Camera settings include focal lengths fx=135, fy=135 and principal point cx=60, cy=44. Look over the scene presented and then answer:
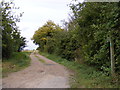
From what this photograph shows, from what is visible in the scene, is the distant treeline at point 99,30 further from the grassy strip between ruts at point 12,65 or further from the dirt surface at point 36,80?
the grassy strip between ruts at point 12,65

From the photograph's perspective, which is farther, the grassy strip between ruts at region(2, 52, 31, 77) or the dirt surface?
the grassy strip between ruts at region(2, 52, 31, 77)

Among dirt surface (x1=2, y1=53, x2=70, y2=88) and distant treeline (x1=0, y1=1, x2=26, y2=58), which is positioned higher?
distant treeline (x1=0, y1=1, x2=26, y2=58)

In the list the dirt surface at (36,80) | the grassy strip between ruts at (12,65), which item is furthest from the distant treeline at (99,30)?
the grassy strip between ruts at (12,65)

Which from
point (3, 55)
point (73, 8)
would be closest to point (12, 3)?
point (3, 55)

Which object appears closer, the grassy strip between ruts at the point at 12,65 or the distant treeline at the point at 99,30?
the distant treeline at the point at 99,30

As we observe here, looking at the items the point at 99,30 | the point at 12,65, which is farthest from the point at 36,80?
the point at 12,65

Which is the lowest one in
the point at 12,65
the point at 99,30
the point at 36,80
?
the point at 36,80

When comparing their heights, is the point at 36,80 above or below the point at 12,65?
below

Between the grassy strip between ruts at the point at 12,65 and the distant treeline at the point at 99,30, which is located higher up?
the distant treeline at the point at 99,30

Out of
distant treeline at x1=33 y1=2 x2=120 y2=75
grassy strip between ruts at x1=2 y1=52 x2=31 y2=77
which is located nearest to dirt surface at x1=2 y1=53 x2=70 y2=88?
grassy strip between ruts at x1=2 y1=52 x2=31 y2=77

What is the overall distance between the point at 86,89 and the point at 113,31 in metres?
2.78

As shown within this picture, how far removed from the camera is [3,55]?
1508 cm

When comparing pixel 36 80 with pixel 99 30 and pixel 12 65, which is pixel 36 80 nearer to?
pixel 99 30

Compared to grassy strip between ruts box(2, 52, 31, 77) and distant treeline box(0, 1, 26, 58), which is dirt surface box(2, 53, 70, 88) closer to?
grassy strip between ruts box(2, 52, 31, 77)
